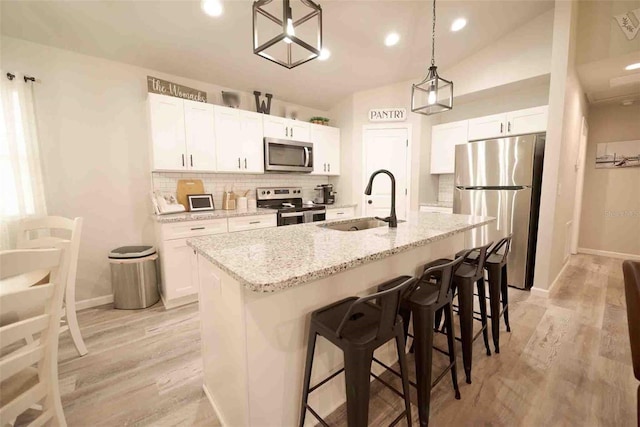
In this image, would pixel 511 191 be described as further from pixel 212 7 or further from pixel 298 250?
pixel 212 7

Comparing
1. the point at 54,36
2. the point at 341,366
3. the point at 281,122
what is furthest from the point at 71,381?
the point at 281,122

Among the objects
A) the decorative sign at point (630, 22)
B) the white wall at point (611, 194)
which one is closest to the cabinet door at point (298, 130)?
the decorative sign at point (630, 22)

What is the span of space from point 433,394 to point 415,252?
0.85 metres

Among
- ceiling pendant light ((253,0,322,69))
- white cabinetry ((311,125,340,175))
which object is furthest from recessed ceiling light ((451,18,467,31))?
white cabinetry ((311,125,340,175))

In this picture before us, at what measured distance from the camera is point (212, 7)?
224 cm

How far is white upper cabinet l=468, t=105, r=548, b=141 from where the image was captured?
315 cm

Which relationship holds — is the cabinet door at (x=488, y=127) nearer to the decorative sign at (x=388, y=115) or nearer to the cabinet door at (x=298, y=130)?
the decorative sign at (x=388, y=115)

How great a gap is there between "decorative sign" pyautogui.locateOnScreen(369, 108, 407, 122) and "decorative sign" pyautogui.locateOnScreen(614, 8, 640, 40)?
223 centimetres

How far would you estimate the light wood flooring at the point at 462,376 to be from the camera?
1.42 m

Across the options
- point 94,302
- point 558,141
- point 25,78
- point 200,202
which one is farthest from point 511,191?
point 25,78

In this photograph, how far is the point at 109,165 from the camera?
2.79 metres

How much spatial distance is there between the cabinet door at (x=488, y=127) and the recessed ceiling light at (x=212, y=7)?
339 centimetres

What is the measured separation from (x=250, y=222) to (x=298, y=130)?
1.65 meters

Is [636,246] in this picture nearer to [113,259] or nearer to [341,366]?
[341,366]
